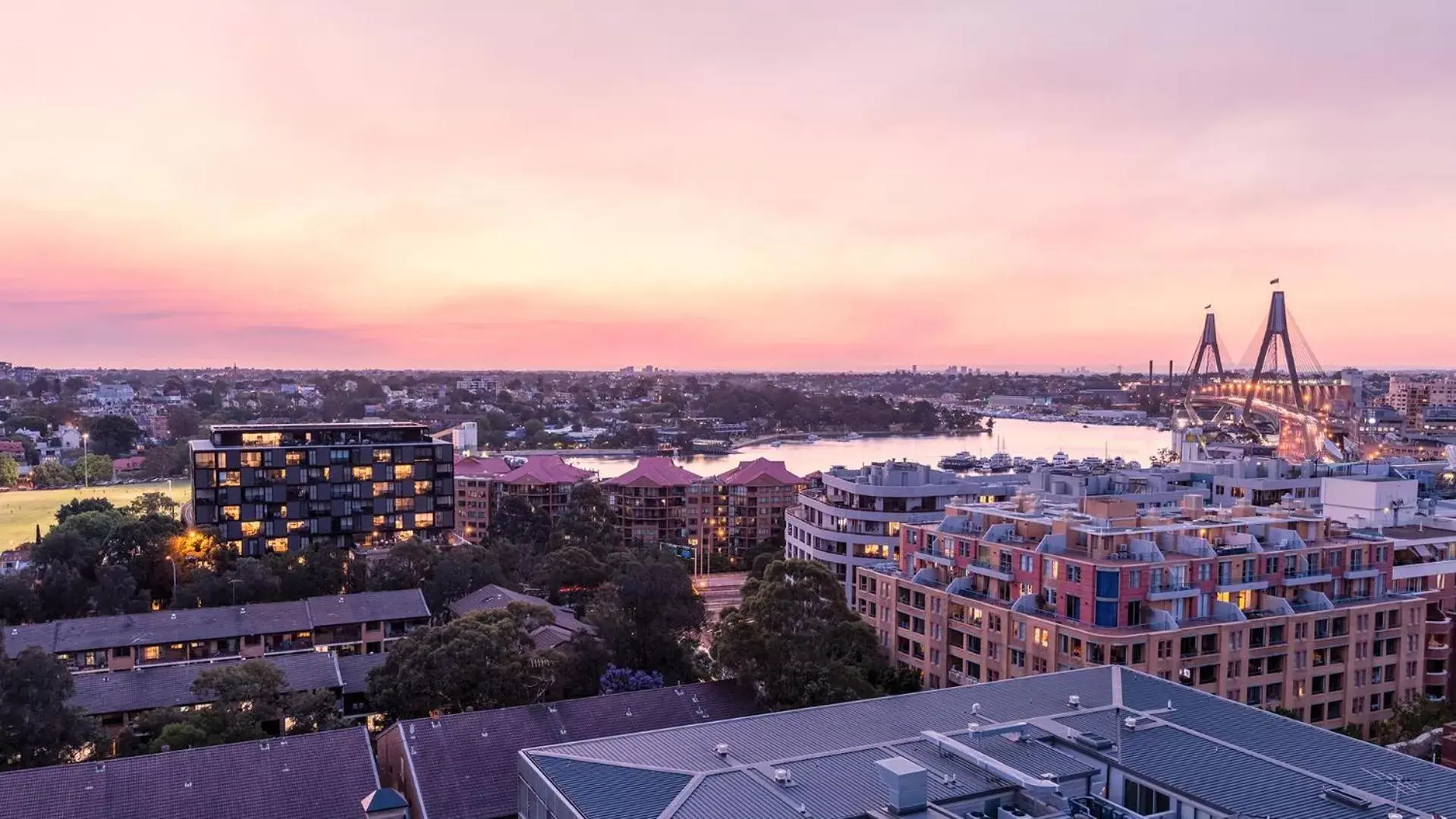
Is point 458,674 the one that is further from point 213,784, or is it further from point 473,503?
point 473,503

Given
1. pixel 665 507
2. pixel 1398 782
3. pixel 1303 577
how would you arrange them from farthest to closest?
pixel 665 507 → pixel 1303 577 → pixel 1398 782

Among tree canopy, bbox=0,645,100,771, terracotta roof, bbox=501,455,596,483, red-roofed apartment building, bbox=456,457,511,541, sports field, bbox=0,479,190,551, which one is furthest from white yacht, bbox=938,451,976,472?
tree canopy, bbox=0,645,100,771

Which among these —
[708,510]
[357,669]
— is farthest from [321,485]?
[357,669]

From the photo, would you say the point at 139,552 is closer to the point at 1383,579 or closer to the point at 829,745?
the point at 829,745

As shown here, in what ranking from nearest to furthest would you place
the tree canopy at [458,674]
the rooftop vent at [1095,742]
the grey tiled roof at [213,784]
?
the rooftop vent at [1095,742] < the grey tiled roof at [213,784] < the tree canopy at [458,674]

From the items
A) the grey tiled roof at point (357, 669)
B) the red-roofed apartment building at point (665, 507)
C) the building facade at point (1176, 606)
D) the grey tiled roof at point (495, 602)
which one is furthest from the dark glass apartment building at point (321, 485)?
the building facade at point (1176, 606)

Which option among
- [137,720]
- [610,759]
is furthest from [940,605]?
[137,720]

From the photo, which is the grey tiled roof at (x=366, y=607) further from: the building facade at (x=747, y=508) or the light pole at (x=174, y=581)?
the building facade at (x=747, y=508)
